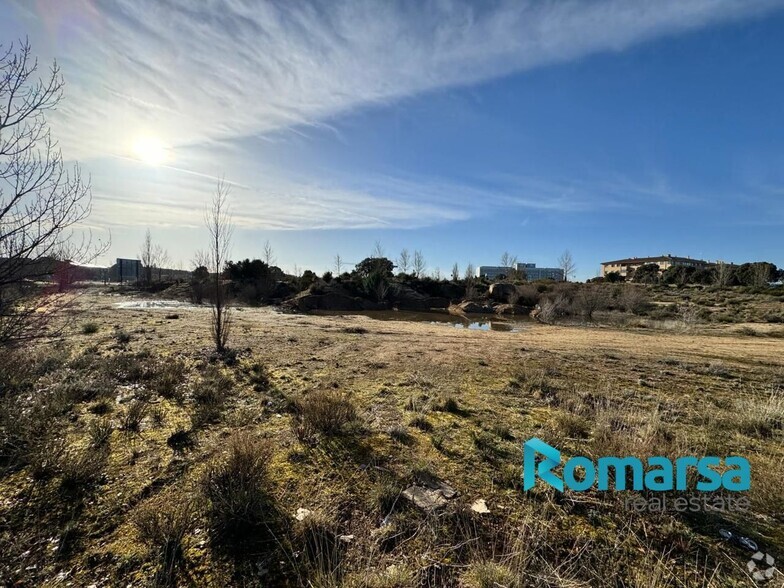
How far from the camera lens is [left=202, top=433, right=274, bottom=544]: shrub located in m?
2.65

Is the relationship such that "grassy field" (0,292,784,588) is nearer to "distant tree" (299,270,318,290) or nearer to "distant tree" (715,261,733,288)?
"distant tree" (299,270,318,290)

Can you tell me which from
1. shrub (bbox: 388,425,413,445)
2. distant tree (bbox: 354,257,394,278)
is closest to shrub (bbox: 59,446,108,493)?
shrub (bbox: 388,425,413,445)

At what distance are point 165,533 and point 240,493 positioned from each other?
52 centimetres

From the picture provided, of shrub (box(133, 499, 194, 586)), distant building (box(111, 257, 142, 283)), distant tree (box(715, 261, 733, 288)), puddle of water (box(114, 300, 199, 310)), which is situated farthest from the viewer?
distant building (box(111, 257, 142, 283))

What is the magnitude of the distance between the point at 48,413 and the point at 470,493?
519cm

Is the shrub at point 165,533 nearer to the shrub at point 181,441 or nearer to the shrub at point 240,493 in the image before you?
the shrub at point 240,493

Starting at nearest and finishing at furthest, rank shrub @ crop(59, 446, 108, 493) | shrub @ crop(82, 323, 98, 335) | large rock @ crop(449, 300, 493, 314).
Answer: shrub @ crop(59, 446, 108, 493), shrub @ crop(82, 323, 98, 335), large rock @ crop(449, 300, 493, 314)

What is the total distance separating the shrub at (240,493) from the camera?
265 centimetres

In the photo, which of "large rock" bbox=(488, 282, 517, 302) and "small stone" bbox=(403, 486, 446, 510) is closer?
"small stone" bbox=(403, 486, 446, 510)

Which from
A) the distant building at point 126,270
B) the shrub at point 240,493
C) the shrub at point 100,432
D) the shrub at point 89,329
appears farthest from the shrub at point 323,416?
the distant building at point 126,270

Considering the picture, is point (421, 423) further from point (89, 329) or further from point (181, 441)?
point (89, 329)

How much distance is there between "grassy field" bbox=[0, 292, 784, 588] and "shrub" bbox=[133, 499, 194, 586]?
1 cm

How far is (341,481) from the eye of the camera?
10.9ft

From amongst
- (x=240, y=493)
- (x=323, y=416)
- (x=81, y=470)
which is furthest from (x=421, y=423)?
(x=81, y=470)
